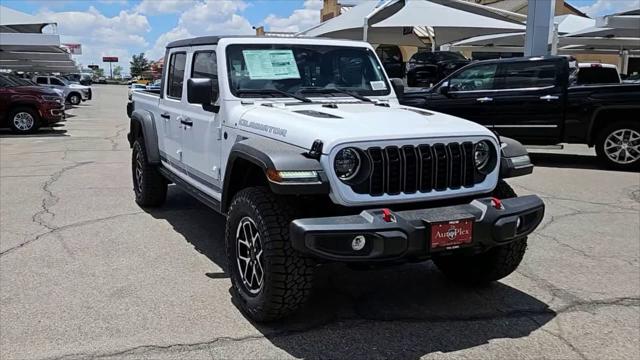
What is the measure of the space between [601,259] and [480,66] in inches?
239

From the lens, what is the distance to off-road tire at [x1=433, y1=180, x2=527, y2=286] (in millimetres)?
4180

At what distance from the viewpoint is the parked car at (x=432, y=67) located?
16281 millimetres

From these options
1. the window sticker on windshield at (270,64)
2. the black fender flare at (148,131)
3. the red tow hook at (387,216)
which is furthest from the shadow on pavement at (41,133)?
the red tow hook at (387,216)

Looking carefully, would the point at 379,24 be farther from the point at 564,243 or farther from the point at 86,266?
the point at 86,266

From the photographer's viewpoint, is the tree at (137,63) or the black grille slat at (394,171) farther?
the tree at (137,63)

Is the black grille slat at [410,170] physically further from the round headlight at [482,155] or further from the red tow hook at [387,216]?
the round headlight at [482,155]

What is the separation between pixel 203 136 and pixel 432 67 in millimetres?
14283

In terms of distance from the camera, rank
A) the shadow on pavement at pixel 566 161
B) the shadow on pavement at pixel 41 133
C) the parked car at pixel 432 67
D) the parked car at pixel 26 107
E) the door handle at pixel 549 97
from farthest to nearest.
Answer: the parked car at pixel 432 67
the shadow on pavement at pixel 41 133
the parked car at pixel 26 107
the shadow on pavement at pixel 566 161
the door handle at pixel 549 97

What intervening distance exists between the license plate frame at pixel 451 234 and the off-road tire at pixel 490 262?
0.69 meters

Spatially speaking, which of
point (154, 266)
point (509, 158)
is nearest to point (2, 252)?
point (154, 266)

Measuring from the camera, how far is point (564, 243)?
225 inches

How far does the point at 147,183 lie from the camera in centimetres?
676

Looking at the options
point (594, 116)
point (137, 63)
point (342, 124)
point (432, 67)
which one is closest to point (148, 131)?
point (342, 124)

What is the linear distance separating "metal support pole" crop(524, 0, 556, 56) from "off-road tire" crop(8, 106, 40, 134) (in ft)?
42.2
